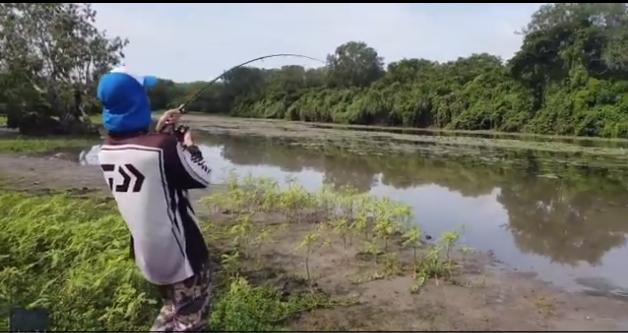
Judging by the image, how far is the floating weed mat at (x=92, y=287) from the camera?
4215mm

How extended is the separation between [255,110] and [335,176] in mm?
53722

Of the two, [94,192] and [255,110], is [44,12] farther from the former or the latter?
[255,110]

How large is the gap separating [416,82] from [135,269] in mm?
51014

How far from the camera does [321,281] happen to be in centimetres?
558

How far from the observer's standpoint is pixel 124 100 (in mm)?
2826

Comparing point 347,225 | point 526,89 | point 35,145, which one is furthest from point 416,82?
point 347,225

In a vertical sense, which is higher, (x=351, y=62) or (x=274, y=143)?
(x=351, y=62)

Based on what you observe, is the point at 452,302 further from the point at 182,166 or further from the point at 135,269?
the point at 182,166

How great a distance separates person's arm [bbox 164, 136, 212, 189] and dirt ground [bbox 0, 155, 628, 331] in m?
1.76

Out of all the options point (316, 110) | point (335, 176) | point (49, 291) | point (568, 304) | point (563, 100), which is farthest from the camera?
point (316, 110)

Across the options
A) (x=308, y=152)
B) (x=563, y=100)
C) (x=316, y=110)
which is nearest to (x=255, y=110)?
(x=316, y=110)

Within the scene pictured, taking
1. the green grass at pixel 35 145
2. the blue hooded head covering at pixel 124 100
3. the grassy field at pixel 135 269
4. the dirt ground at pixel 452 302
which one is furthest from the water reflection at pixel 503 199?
the blue hooded head covering at pixel 124 100

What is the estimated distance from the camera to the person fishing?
2.79m

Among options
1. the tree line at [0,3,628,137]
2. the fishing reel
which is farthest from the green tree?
the fishing reel
